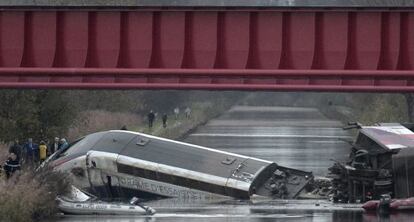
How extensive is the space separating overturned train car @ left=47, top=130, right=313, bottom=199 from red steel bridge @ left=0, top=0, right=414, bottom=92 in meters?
10.5

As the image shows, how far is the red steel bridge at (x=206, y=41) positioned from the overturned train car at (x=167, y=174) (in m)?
10.5

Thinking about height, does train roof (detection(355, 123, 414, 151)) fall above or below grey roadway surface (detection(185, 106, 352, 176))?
above

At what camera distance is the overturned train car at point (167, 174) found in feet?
112

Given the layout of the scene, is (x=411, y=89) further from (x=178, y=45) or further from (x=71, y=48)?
(x=71, y=48)

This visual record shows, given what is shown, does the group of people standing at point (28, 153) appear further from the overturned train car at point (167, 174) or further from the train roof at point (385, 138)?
the train roof at point (385, 138)

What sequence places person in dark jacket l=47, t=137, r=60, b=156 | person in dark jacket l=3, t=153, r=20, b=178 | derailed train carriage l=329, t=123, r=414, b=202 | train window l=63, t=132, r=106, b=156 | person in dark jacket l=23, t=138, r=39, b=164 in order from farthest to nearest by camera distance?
person in dark jacket l=47, t=137, r=60, b=156
person in dark jacket l=23, t=138, r=39, b=164
train window l=63, t=132, r=106, b=156
derailed train carriage l=329, t=123, r=414, b=202
person in dark jacket l=3, t=153, r=20, b=178

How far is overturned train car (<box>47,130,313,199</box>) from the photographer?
1345 inches

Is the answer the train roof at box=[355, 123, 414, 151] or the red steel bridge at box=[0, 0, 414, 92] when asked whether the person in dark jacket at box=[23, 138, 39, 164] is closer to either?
the train roof at box=[355, 123, 414, 151]

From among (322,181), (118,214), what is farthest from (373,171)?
(118,214)

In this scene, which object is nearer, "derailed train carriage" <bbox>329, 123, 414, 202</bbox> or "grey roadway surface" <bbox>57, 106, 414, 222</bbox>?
"grey roadway surface" <bbox>57, 106, 414, 222</bbox>

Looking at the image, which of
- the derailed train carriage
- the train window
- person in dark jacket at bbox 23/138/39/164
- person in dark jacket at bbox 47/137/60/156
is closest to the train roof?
the derailed train carriage

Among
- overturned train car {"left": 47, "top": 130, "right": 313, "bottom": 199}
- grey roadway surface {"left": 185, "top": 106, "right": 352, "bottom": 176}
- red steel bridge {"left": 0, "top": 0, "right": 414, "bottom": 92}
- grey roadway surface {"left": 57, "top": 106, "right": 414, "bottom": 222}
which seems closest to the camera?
red steel bridge {"left": 0, "top": 0, "right": 414, "bottom": 92}

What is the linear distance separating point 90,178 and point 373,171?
8429 millimetres

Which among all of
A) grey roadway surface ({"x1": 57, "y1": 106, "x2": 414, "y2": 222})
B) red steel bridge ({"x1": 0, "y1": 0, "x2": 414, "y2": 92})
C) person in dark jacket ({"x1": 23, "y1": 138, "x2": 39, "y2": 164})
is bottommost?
grey roadway surface ({"x1": 57, "y1": 106, "x2": 414, "y2": 222})
